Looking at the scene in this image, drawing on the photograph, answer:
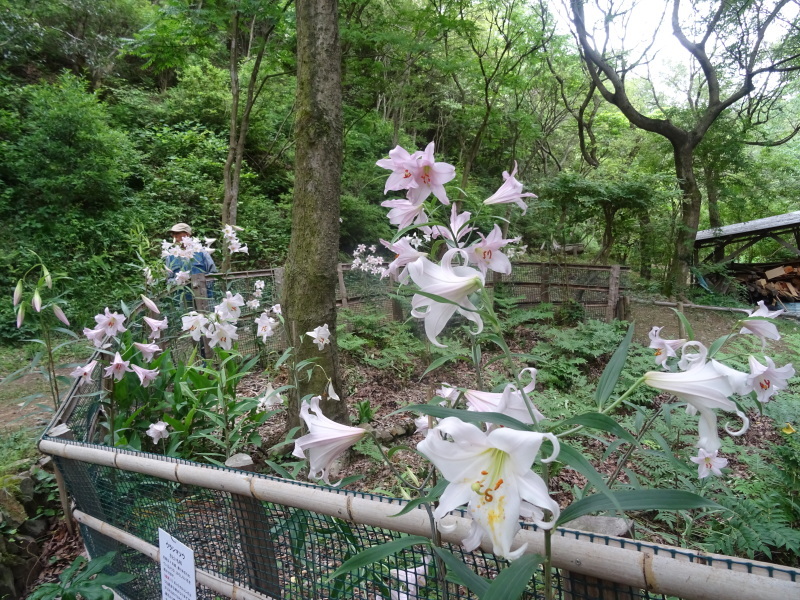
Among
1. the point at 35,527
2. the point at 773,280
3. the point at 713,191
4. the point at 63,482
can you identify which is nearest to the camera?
the point at 63,482

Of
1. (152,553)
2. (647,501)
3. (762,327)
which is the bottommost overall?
(152,553)

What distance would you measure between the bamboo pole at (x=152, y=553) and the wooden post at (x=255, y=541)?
0.04m

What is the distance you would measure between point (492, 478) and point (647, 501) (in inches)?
6.4

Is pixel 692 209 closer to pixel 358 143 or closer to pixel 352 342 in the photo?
pixel 358 143

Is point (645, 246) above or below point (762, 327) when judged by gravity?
below

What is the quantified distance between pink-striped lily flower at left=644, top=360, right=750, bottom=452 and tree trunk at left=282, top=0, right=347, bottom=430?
204 centimetres

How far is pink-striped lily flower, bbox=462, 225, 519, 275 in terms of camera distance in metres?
0.79

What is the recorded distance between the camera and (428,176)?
76 cm

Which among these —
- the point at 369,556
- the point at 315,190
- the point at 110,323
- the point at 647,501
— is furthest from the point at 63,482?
the point at 647,501

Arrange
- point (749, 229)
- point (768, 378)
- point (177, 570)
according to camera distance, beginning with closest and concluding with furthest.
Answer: point (768, 378) → point (177, 570) → point (749, 229)

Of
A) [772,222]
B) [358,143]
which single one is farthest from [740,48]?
[358,143]

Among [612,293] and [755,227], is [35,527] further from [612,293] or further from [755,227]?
[755,227]

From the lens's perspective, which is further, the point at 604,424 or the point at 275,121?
the point at 275,121

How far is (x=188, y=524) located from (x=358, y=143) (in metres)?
8.38
